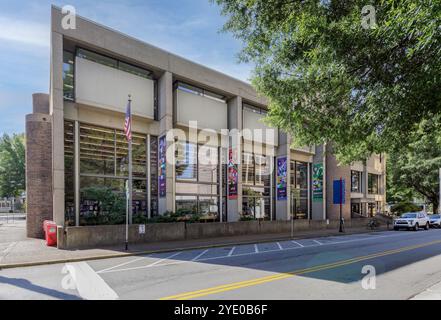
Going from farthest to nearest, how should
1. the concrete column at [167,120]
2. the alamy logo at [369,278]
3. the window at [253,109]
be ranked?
1. the window at [253,109]
2. the concrete column at [167,120]
3. the alamy logo at [369,278]

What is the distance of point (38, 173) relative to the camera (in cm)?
1927

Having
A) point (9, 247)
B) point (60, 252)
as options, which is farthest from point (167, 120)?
point (9, 247)

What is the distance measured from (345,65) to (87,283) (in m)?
8.70

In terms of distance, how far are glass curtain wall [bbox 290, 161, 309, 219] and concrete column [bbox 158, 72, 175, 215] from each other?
15017 mm

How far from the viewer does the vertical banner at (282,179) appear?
29094 mm

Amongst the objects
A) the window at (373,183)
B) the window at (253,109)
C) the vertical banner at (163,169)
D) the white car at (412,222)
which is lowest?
the white car at (412,222)

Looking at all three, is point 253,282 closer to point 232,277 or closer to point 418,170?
point 232,277

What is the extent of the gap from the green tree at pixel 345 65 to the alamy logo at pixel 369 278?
4.46 metres

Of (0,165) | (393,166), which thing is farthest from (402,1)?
(0,165)

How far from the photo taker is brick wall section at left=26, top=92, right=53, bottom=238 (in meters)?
18.9

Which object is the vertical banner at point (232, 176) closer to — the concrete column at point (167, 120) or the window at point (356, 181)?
the concrete column at point (167, 120)

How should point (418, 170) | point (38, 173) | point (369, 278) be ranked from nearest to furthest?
point (369, 278)
point (38, 173)
point (418, 170)

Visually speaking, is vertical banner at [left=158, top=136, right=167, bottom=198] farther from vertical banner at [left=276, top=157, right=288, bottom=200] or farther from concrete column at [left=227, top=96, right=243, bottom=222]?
vertical banner at [left=276, top=157, right=288, bottom=200]

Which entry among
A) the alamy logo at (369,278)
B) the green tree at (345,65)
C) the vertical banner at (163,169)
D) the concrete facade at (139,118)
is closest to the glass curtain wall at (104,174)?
the concrete facade at (139,118)
